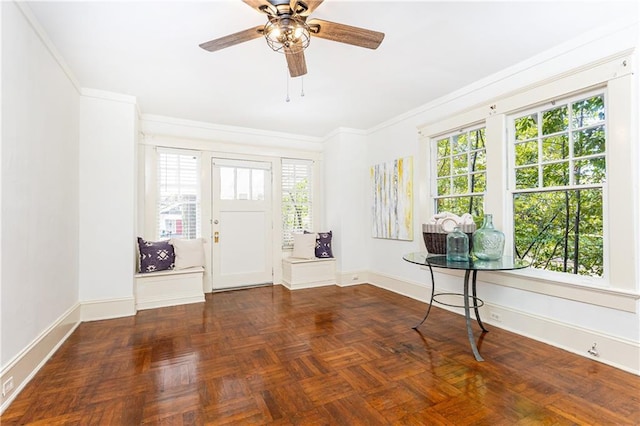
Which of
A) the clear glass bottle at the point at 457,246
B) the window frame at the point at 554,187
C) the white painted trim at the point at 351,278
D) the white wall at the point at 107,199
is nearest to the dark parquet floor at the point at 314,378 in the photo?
the white wall at the point at 107,199

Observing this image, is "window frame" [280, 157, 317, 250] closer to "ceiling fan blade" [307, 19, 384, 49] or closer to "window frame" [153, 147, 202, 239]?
"window frame" [153, 147, 202, 239]

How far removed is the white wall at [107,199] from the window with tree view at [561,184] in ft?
14.4

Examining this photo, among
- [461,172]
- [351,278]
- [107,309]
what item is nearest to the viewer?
[107,309]

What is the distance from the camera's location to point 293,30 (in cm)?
197

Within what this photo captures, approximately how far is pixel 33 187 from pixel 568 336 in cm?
455

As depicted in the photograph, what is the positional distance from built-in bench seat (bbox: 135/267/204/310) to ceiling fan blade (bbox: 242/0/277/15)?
335cm

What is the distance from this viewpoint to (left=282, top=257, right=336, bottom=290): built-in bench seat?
15.8ft

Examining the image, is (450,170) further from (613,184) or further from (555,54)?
(613,184)

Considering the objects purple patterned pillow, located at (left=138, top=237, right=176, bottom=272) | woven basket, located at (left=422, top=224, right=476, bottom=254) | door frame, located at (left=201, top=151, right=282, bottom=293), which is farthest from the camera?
door frame, located at (left=201, top=151, right=282, bottom=293)

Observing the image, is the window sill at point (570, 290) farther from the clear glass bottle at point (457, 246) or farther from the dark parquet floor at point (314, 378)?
the clear glass bottle at point (457, 246)

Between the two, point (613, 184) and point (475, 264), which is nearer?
point (613, 184)

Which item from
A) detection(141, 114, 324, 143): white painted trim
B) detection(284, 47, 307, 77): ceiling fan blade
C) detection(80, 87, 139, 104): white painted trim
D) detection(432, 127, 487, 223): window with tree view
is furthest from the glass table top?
detection(80, 87, 139, 104): white painted trim

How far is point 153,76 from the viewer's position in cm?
311

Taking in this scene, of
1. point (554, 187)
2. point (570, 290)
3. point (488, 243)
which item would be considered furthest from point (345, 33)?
point (570, 290)
